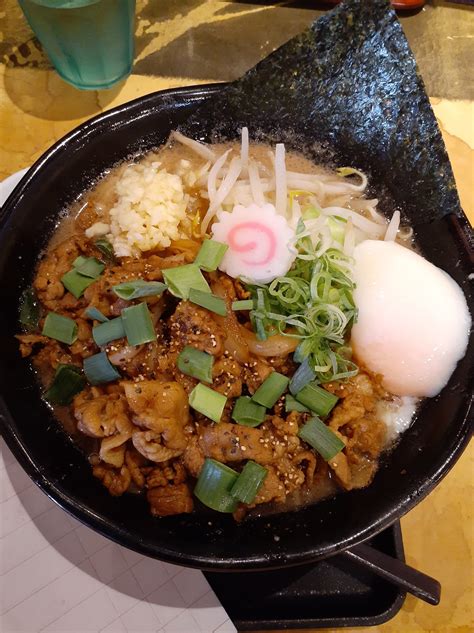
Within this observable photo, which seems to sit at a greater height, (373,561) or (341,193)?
(341,193)

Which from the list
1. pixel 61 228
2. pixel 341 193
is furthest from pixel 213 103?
pixel 61 228

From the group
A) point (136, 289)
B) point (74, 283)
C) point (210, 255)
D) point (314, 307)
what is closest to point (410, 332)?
point (314, 307)

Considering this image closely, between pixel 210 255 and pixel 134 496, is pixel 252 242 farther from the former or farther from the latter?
pixel 134 496

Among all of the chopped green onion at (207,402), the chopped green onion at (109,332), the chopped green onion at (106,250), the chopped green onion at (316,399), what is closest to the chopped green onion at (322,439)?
the chopped green onion at (316,399)

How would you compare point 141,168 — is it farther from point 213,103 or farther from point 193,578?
point 193,578

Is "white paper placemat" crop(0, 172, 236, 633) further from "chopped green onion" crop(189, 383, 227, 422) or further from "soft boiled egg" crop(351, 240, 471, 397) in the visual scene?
"soft boiled egg" crop(351, 240, 471, 397)

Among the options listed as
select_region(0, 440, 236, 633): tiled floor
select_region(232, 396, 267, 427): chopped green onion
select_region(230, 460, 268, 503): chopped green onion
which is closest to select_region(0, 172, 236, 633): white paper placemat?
select_region(0, 440, 236, 633): tiled floor
